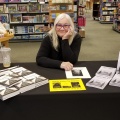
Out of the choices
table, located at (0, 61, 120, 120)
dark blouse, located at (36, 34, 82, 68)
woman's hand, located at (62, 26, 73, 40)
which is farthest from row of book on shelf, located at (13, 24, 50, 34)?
table, located at (0, 61, 120, 120)

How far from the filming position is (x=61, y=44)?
234 centimetres

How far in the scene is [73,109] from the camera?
1.55 meters

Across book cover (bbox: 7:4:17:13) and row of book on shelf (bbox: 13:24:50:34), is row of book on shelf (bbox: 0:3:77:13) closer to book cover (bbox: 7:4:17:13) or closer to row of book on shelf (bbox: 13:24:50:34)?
book cover (bbox: 7:4:17:13)

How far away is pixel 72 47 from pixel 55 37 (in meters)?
0.23

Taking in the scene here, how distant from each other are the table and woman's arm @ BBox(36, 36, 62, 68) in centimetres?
48

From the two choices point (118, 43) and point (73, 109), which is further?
point (118, 43)

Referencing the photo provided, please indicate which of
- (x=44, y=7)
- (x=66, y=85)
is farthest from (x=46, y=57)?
(x=44, y=7)

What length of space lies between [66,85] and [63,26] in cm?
85

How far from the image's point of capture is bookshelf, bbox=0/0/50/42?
644cm

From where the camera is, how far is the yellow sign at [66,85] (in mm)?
1562

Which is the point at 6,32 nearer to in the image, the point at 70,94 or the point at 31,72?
the point at 31,72

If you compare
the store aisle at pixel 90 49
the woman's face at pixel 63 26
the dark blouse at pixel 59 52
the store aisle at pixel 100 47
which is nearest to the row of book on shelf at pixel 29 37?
the store aisle at pixel 90 49

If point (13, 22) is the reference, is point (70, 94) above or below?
below

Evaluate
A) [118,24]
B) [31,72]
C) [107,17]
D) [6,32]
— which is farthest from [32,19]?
[107,17]
